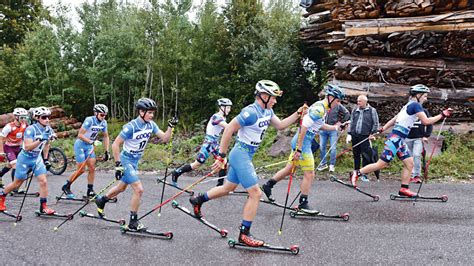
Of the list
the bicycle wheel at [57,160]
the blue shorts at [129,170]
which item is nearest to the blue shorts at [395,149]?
the blue shorts at [129,170]

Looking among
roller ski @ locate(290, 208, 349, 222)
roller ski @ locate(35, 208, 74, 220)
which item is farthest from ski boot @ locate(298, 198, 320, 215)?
roller ski @ locate(35, 208, 74, 220)

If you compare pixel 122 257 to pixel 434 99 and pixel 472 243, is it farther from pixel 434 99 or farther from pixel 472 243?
pixel 434 99

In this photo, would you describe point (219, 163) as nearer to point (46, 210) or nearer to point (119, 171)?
point (119, 171)

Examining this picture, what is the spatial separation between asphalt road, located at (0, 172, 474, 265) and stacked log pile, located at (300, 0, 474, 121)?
457 cm

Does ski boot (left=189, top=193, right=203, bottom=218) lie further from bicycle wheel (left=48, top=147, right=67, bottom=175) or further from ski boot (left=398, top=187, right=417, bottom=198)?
bicycle wheel (left=48, top=147, right=67, bottom=175)

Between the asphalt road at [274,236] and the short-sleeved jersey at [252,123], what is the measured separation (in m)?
1.50

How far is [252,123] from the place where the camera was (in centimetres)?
561

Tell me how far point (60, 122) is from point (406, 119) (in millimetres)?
16323

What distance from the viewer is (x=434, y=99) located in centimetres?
1177

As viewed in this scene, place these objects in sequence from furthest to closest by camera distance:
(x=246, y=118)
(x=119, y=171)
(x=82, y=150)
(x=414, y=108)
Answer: (x=82, y=150) < (x=414, y=108) < (x=119, y=171) < (x=246, y=118)

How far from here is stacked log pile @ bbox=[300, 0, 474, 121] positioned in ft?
37.8

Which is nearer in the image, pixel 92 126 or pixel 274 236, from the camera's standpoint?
→ pixel 274 236

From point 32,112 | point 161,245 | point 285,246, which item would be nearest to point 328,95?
point 285,246

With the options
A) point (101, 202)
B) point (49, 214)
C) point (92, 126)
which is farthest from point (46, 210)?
point (92, 126)
